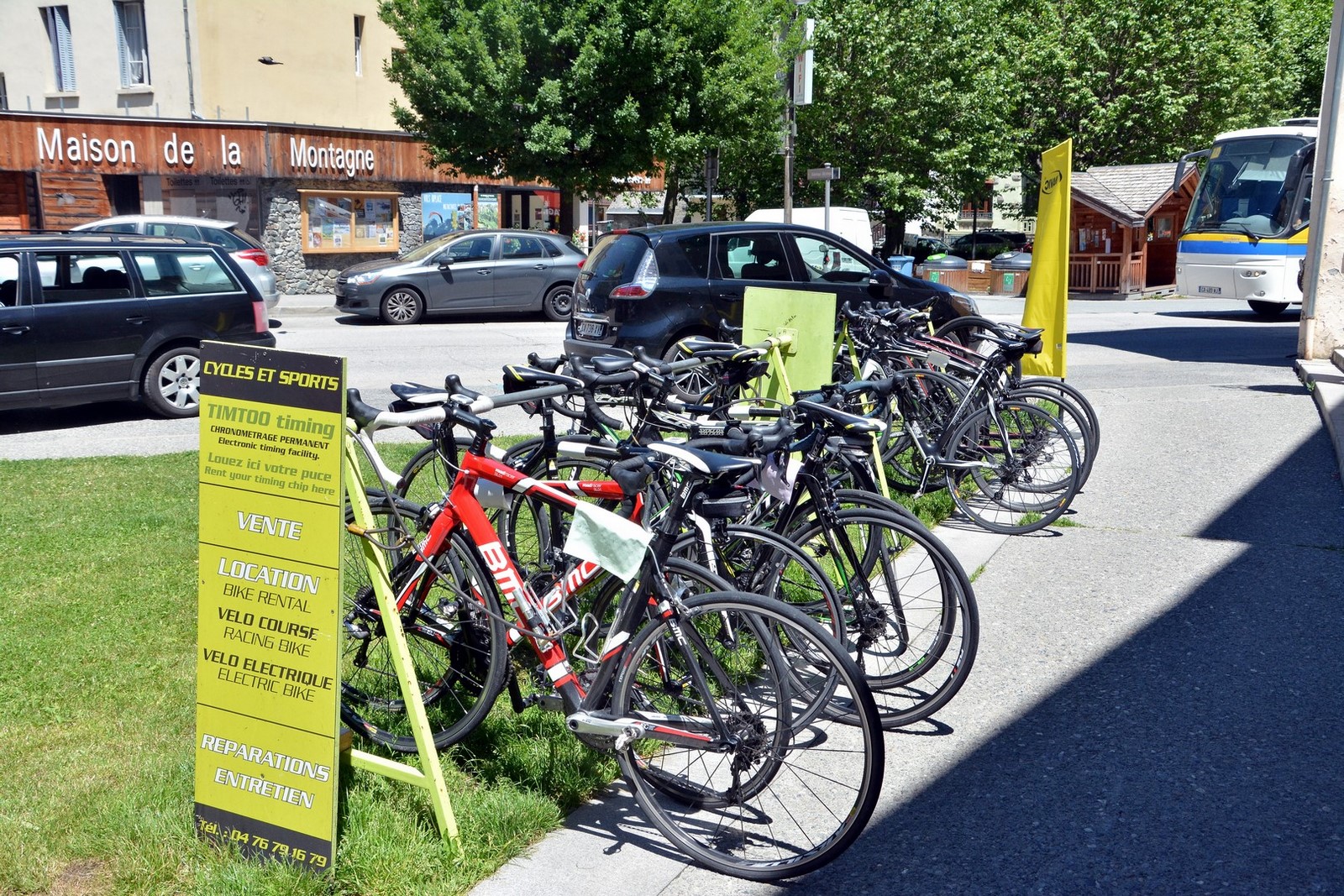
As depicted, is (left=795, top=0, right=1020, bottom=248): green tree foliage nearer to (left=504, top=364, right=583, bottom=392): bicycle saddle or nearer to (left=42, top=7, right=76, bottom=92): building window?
(left=42, top=7, right=76, bottom=92): building window

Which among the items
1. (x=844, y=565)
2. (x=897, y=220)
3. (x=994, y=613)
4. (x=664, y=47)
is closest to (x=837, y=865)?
(x=844, y=565)

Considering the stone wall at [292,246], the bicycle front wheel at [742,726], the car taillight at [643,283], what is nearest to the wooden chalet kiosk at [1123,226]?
the stone wall at [292,246]

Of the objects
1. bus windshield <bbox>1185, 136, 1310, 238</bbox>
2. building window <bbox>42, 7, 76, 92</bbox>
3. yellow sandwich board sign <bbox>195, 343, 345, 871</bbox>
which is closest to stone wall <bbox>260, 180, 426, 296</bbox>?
building window <bbox>42, 7, 76, 92</bbox>

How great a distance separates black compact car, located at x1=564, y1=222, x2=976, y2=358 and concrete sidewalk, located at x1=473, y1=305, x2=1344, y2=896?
4057mm

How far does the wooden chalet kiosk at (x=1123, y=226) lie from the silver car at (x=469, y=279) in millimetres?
15195

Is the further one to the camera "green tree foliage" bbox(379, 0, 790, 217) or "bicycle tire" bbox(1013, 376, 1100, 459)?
"green tree foliage" bbox(379, 0, 790, 217)

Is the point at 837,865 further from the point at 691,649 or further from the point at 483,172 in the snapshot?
the point at 483,172

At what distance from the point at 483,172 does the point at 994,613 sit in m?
21.6

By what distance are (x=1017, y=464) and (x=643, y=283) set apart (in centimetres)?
492

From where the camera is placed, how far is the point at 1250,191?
872 inches

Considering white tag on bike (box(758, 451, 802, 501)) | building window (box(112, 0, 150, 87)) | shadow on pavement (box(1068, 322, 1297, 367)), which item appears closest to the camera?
white tag on bike (box(758, 451, 802, 501))

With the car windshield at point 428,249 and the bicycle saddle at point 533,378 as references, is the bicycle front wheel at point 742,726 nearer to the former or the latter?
the bicycle saddle at point 533,378

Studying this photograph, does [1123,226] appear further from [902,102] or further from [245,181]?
[245,181]

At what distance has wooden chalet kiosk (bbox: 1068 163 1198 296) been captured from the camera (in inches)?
1265
